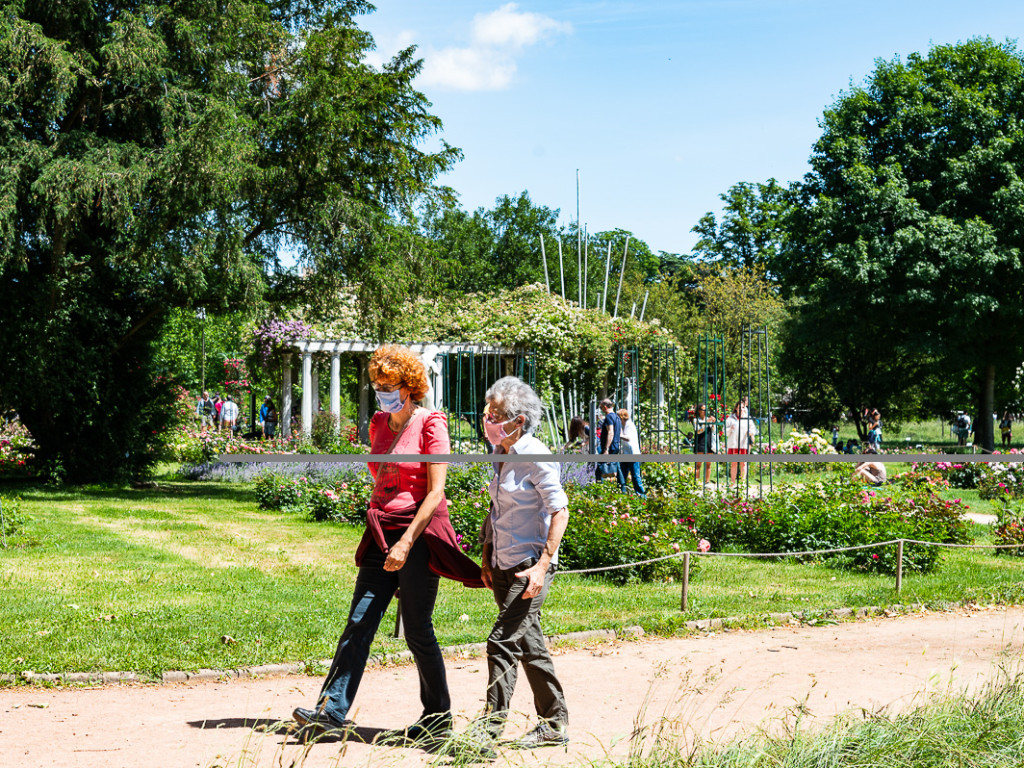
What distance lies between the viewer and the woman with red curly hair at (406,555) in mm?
4254

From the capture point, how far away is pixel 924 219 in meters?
29.9

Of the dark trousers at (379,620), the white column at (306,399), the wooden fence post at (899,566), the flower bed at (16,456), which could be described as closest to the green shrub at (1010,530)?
the wooden fence post at (899,566)

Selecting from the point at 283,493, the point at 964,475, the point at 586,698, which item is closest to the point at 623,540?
the point at 586,698

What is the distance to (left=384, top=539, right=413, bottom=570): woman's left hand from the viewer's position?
4141 mm

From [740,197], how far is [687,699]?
52594 millimetres

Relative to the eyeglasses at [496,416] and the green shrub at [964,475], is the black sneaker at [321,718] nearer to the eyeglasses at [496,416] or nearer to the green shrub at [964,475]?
the eyeglasses at [496,416]

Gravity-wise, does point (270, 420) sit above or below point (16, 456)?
above

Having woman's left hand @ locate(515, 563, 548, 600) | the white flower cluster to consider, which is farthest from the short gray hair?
the white flower cluster

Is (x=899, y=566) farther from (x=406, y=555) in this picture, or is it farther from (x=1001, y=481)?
(x=1001, y=481)

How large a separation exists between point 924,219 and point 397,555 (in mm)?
29144

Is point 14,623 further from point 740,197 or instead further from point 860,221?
point 740,197

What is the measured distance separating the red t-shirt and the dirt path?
34.1 inches

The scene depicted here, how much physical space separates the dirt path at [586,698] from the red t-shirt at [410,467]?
34.1 inches

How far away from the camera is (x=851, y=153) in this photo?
32531mm
